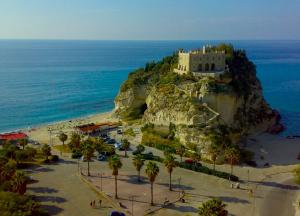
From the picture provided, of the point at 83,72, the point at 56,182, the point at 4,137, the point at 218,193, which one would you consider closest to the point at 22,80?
the point at 83,72

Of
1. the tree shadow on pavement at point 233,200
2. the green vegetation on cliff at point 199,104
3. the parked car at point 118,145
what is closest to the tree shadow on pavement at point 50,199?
the tree shadow on pavement at point 233,200

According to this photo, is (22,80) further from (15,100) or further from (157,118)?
(157,118)

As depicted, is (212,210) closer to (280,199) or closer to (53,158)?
(280,199)

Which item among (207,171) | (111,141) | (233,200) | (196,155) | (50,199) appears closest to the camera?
(50,199)

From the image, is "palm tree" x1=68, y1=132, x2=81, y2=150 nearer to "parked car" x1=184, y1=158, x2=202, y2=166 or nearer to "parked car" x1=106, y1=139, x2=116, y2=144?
"parked car" x1=106, y1=139, x2=116, y2=144

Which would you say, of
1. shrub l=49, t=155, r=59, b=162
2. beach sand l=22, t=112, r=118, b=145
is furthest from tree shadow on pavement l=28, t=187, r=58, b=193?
beach sand l=22, t=112, r=118, b=145

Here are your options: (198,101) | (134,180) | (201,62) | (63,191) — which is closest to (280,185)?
(134,180)
